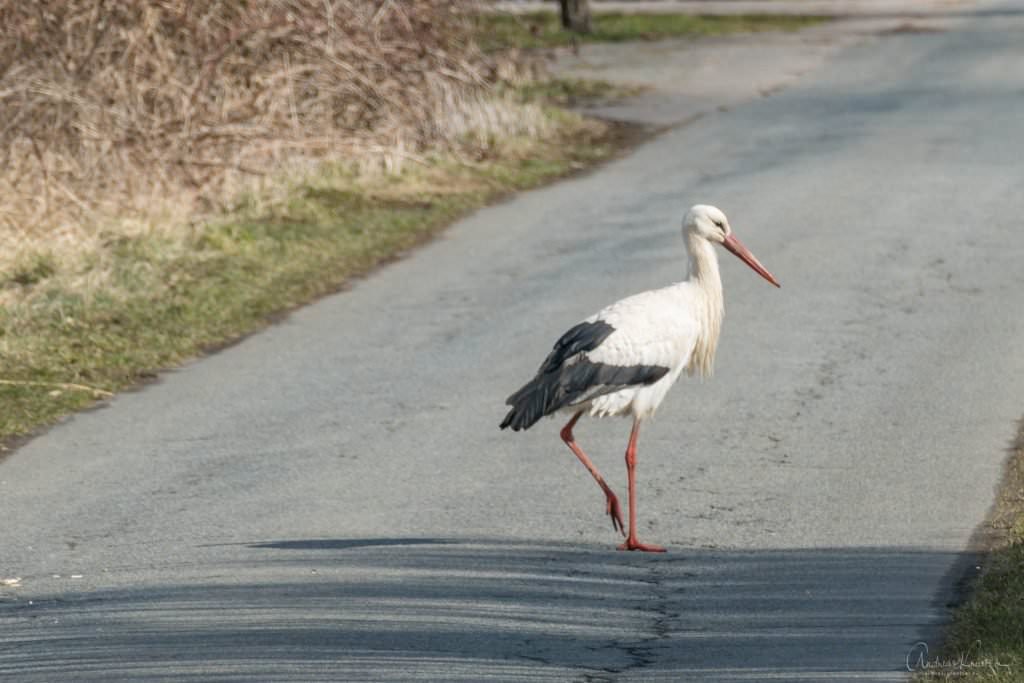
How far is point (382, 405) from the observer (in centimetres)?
1099

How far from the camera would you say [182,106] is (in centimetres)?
1675

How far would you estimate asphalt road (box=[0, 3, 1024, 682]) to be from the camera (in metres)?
6.89

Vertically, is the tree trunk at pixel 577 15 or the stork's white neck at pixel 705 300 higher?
the stork's white neck at pixel 705 300

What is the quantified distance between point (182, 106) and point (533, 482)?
338 inches

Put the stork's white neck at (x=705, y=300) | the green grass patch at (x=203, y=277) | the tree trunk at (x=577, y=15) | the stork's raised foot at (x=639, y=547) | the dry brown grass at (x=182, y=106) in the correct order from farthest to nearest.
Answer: the tree trunk at (x=577, y=15)
the dry brown grass at (x=182, y=106)
the green grass patch at (x=203, y=277)
the stork's white neck at (x=705, y=300)
the stork's raised foot at (x=639, y=547)

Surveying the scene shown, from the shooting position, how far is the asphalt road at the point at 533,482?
22.6ft

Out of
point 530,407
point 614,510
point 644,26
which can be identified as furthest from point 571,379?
point 644,26

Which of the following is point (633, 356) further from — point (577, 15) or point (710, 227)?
point (577, 15)

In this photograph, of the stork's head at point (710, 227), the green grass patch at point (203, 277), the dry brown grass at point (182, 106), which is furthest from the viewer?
the dry brown grass at point (182, 106)

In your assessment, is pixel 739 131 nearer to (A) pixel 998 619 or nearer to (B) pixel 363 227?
(B) pixel 363 227

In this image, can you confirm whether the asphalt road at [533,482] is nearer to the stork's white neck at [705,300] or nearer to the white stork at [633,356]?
the white stork at [633,356]

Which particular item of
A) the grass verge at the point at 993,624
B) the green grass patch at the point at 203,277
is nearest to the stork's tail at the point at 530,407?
the grass verge at the point at 993,624

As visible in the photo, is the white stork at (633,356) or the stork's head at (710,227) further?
the stork's head at (710,227)

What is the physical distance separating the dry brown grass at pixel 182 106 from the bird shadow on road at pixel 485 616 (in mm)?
6527
